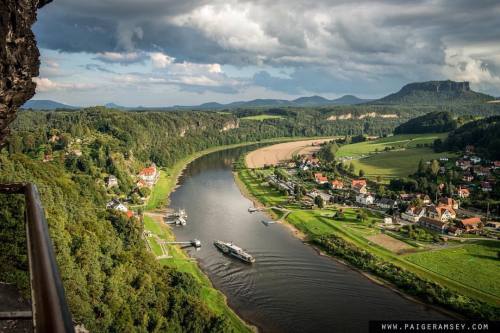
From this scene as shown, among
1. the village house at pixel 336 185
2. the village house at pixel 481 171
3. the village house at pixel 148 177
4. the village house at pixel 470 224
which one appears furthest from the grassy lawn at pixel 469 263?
the village house at pixel 148 177

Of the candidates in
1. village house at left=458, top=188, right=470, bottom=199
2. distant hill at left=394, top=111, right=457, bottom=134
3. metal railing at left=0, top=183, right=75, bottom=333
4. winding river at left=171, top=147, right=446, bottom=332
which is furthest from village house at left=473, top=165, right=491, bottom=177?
metal railing at left=0, top=183, right=75, bottom=333

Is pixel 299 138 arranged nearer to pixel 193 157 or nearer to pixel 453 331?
pixel 193 157

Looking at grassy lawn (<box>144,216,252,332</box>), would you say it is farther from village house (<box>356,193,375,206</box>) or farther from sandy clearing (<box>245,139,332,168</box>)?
sandy clearing (<box>245,139,332,168</box>)

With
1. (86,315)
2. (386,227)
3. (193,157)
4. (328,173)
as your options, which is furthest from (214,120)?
(86,315)

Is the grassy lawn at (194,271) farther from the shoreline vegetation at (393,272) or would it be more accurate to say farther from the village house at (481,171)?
the village house at (481,171)

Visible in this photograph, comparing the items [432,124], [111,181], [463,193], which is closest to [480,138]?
[463,193]

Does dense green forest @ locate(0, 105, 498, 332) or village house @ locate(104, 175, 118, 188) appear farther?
village house @ locate(104, 175, 118, 188)
